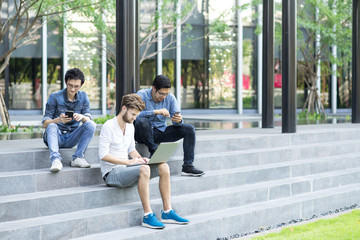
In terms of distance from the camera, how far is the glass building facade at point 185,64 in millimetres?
23188

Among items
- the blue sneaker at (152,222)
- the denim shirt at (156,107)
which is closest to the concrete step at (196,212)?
the blue sneaker at (152,222)

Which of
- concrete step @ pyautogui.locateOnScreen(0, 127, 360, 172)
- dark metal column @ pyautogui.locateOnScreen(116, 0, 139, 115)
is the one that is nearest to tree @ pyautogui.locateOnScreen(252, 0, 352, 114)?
concrete step @ pyautogui.locateOnScreen(0, 127, 360, 172)

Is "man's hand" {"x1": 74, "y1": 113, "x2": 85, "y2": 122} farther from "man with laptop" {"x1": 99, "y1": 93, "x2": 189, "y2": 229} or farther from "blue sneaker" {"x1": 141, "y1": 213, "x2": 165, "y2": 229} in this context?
"blue sneaker" {"x1": 141, "y1": 213, "x2": 165, "y2": 229}

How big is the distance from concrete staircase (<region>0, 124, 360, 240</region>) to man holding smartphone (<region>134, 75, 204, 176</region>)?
331 millimetres

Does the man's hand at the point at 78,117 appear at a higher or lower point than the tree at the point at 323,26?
lower

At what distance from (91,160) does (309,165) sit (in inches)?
163

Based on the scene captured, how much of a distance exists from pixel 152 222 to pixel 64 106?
206 centimetres

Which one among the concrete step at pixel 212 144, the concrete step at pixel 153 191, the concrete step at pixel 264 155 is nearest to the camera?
the concrete step at pixel 153 191

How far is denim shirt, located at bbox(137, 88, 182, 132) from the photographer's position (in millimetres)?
8422

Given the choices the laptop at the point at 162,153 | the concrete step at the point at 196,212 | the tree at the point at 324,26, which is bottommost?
the concrete step at the point at 196,212

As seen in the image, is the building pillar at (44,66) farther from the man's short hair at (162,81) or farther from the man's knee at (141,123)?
the man's short hair at (162,81)

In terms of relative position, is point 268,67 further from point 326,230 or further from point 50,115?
point 50,115

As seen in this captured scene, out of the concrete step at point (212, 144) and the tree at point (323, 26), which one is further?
the tree at point (323, 26)

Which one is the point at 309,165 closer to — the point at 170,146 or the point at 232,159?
the point at 232,159
